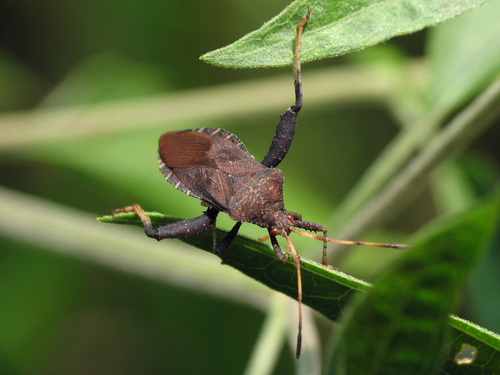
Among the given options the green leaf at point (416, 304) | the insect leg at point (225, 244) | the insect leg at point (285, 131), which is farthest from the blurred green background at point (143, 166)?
the green leaf at point (416, 304)

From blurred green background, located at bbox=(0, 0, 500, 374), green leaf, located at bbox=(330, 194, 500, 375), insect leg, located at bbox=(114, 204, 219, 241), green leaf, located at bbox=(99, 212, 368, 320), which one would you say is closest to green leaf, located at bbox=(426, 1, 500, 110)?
blurred green background, located at bbox=(0, 0, 500, 374)

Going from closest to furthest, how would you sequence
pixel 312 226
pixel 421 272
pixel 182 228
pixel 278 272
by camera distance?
pixel 421 272, pixel 278 272, pixel 182 228, pixel 312 226

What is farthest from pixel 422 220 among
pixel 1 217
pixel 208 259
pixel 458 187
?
pixel 1 217

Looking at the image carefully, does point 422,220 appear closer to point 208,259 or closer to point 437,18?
point 208,259

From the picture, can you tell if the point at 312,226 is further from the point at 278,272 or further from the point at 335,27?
the point at 335,27

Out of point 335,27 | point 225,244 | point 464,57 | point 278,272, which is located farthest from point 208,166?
point 464,57
